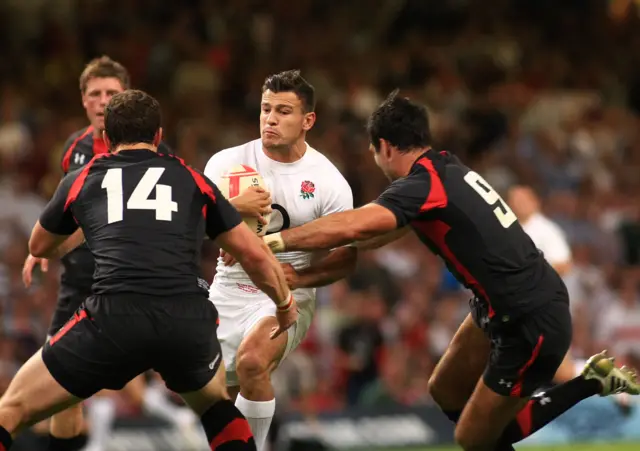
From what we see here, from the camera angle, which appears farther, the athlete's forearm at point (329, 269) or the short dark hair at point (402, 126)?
the athlete's forearm at point (329, 269)

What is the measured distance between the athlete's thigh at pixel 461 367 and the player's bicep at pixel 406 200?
3.40 ft

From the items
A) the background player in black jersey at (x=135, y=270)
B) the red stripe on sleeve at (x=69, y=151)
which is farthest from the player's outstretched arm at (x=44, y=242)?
the red stripe on sleeve at (x=69, y=151)

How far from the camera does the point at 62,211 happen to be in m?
6.25

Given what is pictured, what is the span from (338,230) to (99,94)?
2.34m

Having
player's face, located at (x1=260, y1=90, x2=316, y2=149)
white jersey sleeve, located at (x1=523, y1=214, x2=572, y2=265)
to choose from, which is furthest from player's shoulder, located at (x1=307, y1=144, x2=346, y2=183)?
white jersey sleeve, located at (x1=523, y1=214, x2=572, y2=265)

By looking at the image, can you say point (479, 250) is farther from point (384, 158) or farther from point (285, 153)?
point (285, 153)

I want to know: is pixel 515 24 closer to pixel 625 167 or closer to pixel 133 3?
pixel 625 167

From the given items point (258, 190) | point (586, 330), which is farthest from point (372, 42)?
point (258, 190)

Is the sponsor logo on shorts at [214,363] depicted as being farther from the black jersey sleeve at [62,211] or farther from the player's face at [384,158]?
the player's face at [384,158]

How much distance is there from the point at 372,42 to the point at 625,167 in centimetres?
390

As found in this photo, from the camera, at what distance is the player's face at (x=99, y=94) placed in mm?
8109

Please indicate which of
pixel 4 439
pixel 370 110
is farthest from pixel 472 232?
pixel 370 110

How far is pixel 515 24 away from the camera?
18.6 meters

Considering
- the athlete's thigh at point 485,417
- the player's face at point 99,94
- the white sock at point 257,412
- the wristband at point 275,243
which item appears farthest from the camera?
the player's face at point 99,94
